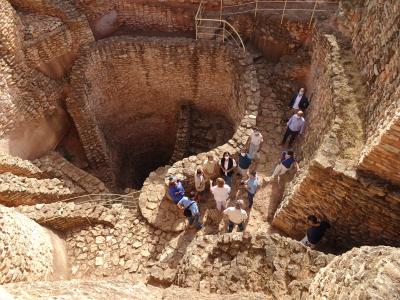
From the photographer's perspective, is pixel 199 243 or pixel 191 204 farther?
pixel 191 204

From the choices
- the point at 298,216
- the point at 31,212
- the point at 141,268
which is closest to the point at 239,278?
the point at 298,216

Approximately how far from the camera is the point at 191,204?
7.56m

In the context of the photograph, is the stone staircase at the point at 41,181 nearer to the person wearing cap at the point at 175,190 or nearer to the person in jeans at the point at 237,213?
the person wearing cap at the point at 175,190

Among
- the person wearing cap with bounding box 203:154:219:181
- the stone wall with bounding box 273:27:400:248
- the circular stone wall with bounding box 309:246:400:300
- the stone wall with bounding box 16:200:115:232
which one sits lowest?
the stone wall with bounding box 16:200:115:232

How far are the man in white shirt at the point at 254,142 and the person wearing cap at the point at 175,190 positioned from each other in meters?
1.79

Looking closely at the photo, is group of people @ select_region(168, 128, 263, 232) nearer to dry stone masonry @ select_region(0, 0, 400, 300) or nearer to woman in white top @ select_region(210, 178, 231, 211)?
woman in white top @ select_region(210, 178, 231, 211)

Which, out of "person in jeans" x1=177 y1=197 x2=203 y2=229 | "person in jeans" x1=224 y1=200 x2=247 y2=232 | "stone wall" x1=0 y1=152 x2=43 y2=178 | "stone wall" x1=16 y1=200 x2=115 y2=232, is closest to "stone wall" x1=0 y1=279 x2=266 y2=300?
"person in jeans" x1=224 y1=200 x2=247 y2=232

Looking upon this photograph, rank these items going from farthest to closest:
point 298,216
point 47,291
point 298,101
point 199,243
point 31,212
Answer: point 298,101 < point 31,212 < point 298,216 < point 199,243 < point 47,291

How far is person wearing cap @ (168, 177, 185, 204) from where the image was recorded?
25.2 feet

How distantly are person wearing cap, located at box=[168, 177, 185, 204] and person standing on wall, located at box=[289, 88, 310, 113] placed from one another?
140 inches

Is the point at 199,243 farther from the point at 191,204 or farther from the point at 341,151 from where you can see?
the point at 341,151

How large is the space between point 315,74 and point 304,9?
2.20m

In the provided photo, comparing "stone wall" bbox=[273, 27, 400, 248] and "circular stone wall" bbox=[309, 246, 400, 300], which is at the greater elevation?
"circular stone wall" bbox=[309, 246, 400, 300]

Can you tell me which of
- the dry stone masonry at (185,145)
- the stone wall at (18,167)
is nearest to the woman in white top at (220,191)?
the dry stone masonry at (185,145)
